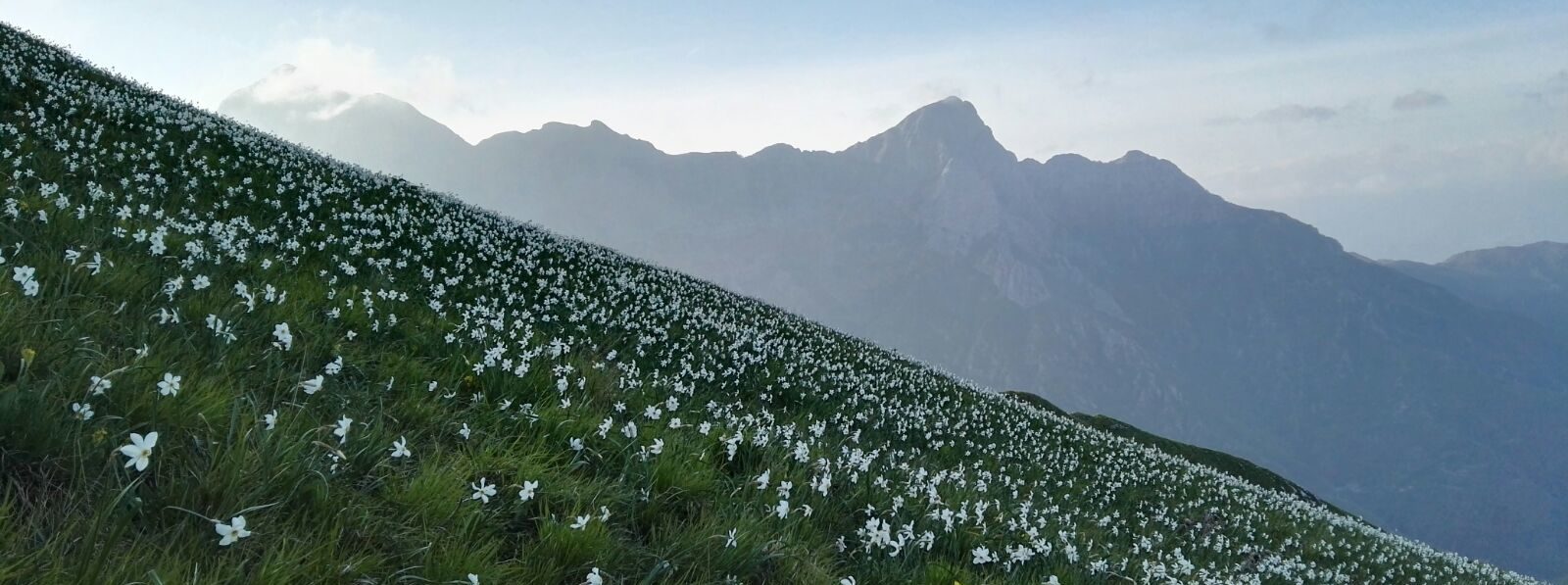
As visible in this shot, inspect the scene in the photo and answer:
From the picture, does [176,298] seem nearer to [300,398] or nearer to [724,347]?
[300,398]

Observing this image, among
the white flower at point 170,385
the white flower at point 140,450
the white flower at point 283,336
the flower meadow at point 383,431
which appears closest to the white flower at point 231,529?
the flower meadow at point 383,431

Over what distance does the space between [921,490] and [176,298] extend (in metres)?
6.12

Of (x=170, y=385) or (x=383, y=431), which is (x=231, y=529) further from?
(x=383, y=431)

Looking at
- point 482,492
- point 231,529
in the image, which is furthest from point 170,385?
point 482,492

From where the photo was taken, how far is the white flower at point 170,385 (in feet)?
11.1

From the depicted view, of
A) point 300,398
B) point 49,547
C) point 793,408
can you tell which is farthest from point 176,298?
point 793,408

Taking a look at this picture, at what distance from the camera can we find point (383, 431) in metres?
4.52

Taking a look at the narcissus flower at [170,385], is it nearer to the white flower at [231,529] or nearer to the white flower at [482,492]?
the white flower at [231,529]

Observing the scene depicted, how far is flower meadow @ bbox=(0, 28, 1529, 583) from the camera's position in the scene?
10.1 feet

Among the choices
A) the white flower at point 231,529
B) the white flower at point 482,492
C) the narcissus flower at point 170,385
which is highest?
the narcissus flower at point 170,385

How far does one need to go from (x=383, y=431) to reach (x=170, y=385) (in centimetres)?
112

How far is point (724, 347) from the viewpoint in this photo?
14.0m

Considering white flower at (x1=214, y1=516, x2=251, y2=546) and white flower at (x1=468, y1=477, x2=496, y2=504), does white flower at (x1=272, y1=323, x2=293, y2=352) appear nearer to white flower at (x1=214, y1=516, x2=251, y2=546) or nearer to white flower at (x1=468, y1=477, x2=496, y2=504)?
white flower at (x1=468, y1=477, x2=496, y2=504)

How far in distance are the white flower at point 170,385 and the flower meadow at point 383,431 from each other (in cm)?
3
